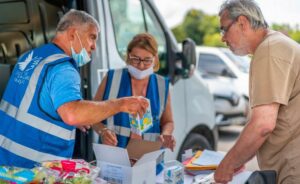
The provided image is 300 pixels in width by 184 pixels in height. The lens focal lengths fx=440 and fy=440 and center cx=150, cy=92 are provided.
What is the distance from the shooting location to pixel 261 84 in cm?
201

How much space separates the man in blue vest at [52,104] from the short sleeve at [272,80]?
0.55m

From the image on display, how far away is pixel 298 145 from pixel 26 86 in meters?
1.33

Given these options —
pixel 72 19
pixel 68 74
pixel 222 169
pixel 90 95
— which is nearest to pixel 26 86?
pixel 68 74

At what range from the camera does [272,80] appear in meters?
1.98

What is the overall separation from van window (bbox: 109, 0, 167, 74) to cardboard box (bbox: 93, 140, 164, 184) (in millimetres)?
1795

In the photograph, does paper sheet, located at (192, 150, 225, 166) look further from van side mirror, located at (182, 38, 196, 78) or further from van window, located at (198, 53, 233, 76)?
van window, located at (198, 53, 233, 76)

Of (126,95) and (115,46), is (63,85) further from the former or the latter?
(115,46)

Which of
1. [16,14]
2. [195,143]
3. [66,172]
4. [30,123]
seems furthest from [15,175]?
[195,143]

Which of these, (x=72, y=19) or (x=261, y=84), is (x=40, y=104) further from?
(x=261, y=84)

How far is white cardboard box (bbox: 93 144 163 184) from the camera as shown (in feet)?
6.45

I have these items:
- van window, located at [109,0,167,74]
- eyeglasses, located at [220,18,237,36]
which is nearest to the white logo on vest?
eyeglasses, located at [220,18,237,36]

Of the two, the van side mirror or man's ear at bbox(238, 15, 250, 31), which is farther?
the van side mirror

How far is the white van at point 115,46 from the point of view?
342cm

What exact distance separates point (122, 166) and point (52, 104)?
43cm
